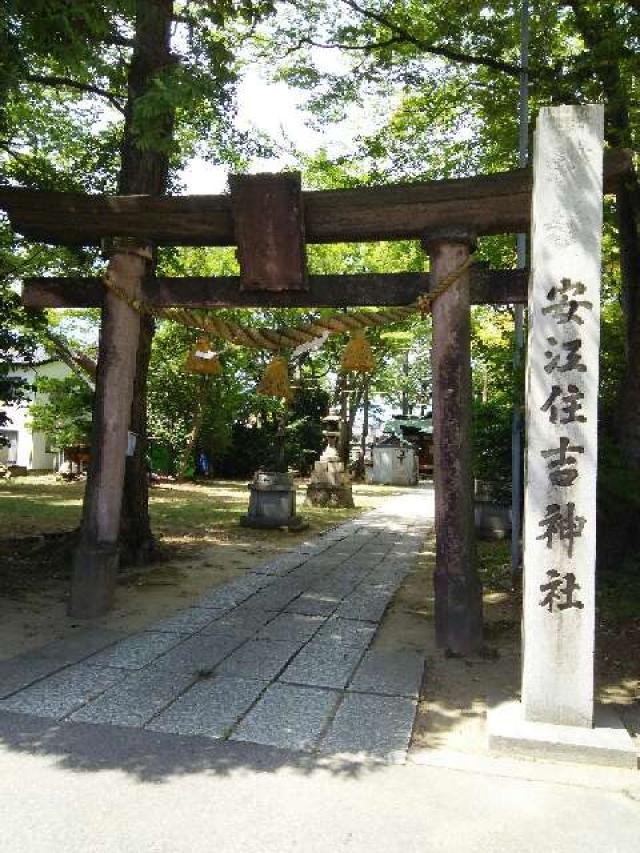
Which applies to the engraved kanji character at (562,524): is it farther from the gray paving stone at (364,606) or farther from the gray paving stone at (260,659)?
the gray paving stone at (364,606)

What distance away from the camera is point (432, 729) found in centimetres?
421

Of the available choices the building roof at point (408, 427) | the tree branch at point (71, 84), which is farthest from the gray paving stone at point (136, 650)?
the building roof at point (408, 427)

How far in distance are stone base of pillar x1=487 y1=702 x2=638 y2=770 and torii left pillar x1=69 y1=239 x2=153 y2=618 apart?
4.12 meters

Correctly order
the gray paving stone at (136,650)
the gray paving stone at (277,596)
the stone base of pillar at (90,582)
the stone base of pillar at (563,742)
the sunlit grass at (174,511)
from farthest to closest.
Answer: the sunlit grass at (174,511), the gray paving stone at (277,596), the stone base of pillar at (90,582), the gray paving stone at (136,650), the stone base of pillar at (563,742)

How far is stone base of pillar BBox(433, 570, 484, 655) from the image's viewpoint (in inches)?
222

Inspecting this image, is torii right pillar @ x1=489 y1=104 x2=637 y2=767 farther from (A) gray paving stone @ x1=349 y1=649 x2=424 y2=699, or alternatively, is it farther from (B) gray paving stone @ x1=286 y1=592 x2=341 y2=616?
(B) gray paving stone @ x1=286 y1=592 x2=341 y2=616

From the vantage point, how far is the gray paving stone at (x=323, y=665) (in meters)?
4.85

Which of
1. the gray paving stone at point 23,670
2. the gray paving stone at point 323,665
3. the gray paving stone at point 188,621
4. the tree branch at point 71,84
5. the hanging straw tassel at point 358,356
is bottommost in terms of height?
the gray paving stone at point 23,670

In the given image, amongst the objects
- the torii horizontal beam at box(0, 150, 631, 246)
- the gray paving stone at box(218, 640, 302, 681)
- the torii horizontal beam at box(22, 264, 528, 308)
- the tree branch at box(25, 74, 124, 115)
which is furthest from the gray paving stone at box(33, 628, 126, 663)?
the tree branch at box(25, 74, 124, 115)

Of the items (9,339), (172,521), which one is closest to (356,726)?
(9,339)

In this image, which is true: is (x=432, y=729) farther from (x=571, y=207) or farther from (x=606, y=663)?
(x=571, y=207)

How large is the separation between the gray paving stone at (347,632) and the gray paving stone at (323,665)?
13cm

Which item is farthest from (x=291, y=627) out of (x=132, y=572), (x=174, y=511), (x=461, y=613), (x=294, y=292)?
(x=174, y=511)

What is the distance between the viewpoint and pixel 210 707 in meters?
4.29
